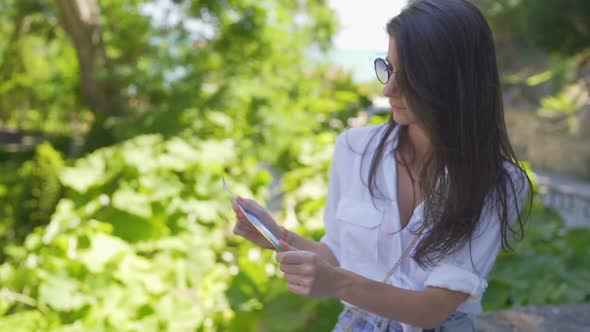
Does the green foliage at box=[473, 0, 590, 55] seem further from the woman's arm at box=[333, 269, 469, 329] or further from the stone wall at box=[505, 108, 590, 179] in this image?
the woman's arm at box=[333, 269, 469, 329]

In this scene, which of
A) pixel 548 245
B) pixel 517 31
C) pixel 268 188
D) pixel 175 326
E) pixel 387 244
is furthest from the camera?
pixel 517 31

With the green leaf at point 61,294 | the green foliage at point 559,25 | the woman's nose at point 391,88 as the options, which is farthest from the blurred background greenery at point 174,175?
the green foliage at point 559,25

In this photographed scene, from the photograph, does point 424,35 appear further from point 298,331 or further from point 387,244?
point 298,331

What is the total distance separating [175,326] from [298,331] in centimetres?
82

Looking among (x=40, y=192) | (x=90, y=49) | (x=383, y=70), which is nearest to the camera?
(x=383, y=70)

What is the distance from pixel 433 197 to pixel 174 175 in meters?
3.55

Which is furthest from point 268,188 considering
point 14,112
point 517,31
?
point 517,31

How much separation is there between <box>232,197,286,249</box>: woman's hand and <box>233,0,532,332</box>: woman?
15 cm

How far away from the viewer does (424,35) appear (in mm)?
1070

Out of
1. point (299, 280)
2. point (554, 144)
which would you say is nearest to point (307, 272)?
point (299, 280)

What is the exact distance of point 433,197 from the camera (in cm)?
114

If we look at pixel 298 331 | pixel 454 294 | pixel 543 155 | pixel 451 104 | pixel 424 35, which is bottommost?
pixel 543 155

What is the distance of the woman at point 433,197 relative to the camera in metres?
1.08

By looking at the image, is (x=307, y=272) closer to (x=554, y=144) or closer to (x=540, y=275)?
(x=540, y=275)
